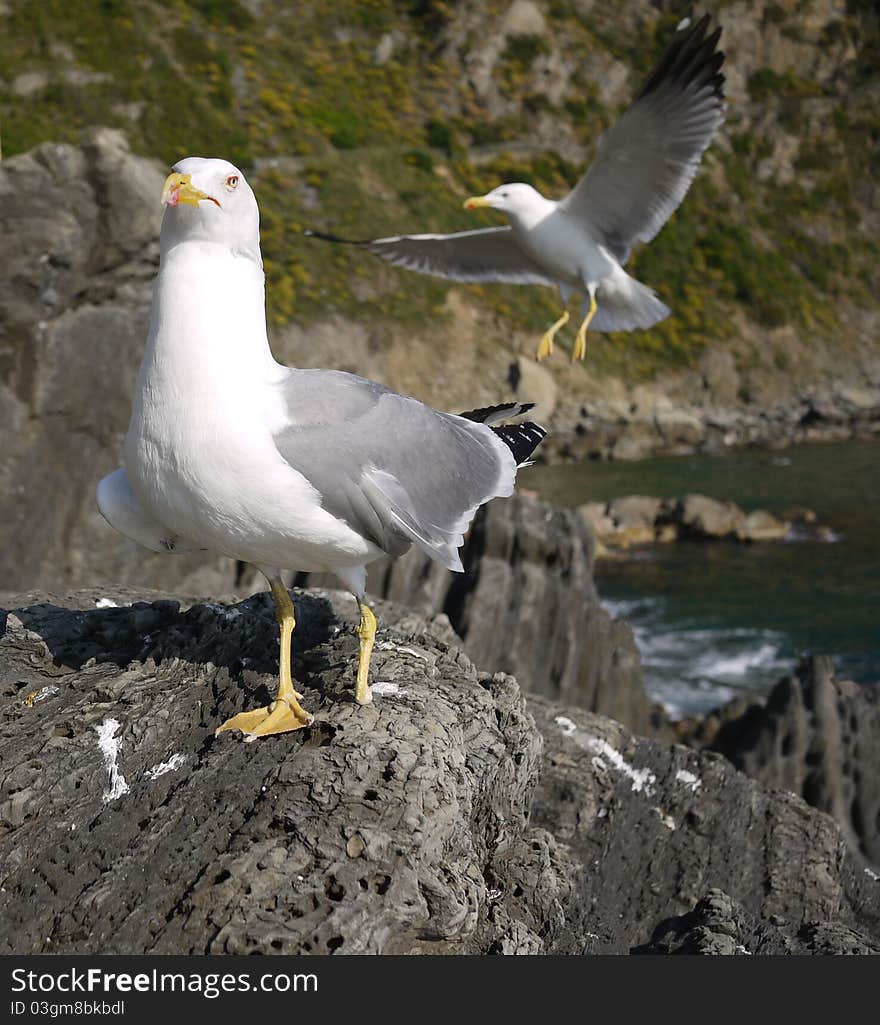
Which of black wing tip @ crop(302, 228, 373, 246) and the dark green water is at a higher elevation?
black wing tip @ crop(302, 228, 373, 246)

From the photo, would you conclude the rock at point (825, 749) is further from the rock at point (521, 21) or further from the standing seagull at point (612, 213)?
the rock at point (521, 21)

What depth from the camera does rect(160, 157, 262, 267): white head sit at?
3359mm

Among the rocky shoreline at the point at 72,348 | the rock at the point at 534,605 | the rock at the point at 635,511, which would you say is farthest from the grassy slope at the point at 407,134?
the rocky shoreline at the point at 72,348

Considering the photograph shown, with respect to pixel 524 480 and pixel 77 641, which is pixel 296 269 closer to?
pixel 524 480

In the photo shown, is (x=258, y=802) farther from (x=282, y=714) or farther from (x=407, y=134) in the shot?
(x=407, y=134)

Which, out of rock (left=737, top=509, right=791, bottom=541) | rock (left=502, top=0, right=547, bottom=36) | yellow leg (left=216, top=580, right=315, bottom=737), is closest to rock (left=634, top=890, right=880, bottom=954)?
yellow leg (left=216, top=580, right=315, bottom=737)

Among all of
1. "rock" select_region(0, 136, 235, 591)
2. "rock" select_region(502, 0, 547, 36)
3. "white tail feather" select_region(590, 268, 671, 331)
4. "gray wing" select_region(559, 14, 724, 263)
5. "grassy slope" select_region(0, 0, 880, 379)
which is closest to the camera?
"gray wing" select_region(559, 14, 724, 263)

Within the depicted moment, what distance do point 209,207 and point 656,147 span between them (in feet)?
13.5

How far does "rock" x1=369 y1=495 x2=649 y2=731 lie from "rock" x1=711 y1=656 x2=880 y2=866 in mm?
1507

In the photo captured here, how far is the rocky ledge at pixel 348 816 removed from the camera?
10.2 feet

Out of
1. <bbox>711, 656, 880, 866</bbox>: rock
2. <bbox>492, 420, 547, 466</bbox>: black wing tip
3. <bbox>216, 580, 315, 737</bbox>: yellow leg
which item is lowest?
<bbox>711, 656, 880, 866</bbox>: rock

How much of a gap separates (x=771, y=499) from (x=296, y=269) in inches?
682

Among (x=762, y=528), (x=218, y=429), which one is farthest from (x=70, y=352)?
(x=762, y=528)

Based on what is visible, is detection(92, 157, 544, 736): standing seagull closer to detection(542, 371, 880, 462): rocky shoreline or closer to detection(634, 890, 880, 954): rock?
detection(634, 890, 880, 954): rock
